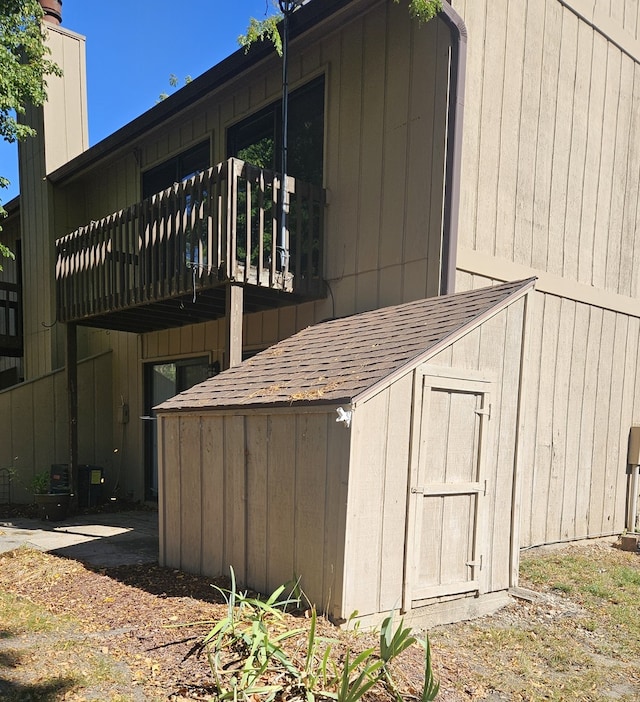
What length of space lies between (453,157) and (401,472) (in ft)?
10.1

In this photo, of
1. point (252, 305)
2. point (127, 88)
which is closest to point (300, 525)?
point (252, 305)

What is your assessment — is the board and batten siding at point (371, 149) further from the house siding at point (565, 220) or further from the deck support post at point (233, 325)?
the deck support post at point (233, 325)

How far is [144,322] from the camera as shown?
8.41 metres

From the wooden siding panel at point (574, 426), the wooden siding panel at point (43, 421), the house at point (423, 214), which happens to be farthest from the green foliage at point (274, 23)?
the wooden siding panel at point (43, 421)

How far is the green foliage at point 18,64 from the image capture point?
7633 mm

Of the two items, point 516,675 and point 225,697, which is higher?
point 225,697

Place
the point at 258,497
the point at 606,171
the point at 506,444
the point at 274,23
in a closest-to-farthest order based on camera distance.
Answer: the point at 258,497 → the point at 506,444 → the point at 274,23 → the point at 606,171

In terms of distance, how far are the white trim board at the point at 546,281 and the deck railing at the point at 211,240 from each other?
65.4 inches

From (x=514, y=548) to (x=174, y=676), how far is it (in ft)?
8.94

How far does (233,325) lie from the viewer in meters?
5.77

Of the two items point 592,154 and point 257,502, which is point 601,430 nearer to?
point 592,154

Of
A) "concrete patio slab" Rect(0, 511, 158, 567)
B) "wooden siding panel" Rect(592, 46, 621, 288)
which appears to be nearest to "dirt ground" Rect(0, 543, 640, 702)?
"concrete patio slab" Rect(0, 511, 158, 567)

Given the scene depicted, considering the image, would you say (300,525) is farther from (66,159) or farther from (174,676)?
(66,159)

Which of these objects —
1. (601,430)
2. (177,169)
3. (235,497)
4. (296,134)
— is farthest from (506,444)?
(177,169)
